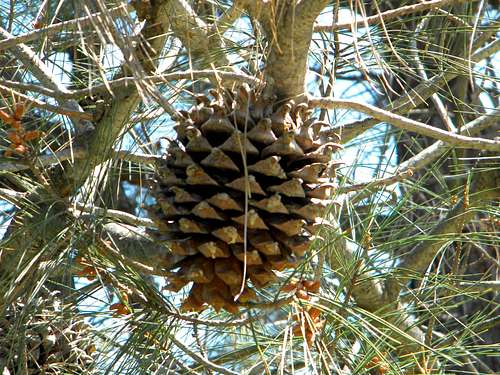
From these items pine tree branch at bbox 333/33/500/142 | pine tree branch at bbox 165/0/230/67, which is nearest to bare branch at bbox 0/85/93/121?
pine tree branch at bbox 165/0/230/67

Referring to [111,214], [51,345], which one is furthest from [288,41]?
[51,345]

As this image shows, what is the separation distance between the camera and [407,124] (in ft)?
4.95

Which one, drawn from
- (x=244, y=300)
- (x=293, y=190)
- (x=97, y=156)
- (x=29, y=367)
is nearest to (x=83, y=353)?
(x=29, y=367)

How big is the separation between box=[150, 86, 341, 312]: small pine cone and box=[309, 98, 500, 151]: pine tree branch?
69mm

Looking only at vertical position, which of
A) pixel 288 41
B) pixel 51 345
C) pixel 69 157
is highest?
pixel 288 41

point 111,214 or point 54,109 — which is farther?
point 111,214

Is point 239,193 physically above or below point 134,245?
above

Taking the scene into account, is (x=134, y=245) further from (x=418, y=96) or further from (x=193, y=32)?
(x=418, y=96)

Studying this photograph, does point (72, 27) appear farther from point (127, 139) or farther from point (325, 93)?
point (127, 139)

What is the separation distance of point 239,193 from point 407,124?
0.99ft

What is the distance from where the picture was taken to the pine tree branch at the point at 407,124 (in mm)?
1506

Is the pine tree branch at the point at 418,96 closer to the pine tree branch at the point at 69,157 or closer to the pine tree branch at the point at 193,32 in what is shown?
the pine tree branch at the point at 193,32

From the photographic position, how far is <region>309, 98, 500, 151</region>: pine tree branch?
59.3 inches

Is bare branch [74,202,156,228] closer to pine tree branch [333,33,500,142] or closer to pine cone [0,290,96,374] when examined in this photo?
pine cone [0,290,96,374]
